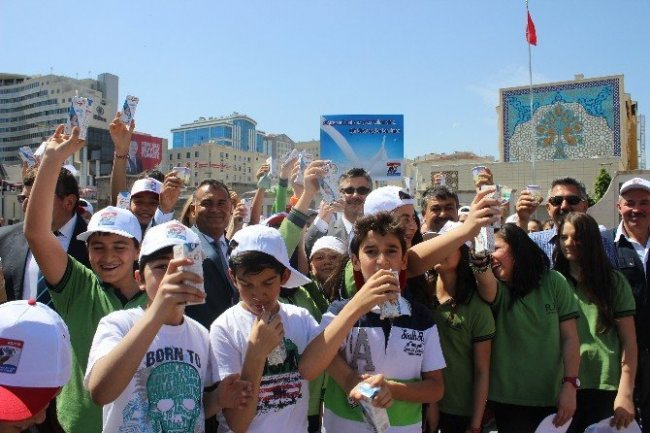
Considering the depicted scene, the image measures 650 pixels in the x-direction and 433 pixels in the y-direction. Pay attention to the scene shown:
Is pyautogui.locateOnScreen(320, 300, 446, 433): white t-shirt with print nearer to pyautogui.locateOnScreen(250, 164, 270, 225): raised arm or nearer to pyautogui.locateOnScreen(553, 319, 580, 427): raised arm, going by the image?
pyautogui.locateOnScreen(553, 319, 580, 427): raised arm

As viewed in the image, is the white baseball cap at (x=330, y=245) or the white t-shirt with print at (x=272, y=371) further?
the white baseball cap at (x=330, y=245)

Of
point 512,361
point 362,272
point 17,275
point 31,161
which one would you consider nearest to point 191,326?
point 362,272

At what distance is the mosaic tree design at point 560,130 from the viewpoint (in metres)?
35.5

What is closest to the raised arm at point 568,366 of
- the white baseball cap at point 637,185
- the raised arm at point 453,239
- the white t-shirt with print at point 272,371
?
the raised arm at point 453,239

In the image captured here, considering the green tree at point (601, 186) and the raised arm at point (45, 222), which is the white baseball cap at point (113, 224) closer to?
the raised arm at point (45, 222)

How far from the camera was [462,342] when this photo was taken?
9.74 feet

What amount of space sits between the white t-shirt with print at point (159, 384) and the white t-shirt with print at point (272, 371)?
117 millimetres

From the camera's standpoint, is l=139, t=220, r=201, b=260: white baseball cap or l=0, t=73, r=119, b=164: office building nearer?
l=139, t=220, r=201, b=260: white baseball cap

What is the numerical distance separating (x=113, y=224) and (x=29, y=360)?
1.25 meters

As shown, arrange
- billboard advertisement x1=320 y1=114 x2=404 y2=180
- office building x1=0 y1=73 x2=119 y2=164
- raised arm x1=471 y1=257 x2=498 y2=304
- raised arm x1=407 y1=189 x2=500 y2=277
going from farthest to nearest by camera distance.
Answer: office building x1=0 y1=73 x2=119 y2=164, billboard advertisement x1=320 y1=114 x2=404 y2=180, raised arm x1=471 y1=257 x2=498 y2=304, raised arm x1=407 y1=189 x2=500 y2=277

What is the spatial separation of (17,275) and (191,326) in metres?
1.55

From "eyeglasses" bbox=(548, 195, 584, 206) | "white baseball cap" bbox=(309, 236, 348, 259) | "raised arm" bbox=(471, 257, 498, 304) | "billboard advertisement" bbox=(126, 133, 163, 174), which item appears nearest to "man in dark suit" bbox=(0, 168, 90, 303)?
"white baseball cap" bbox=(309, 236, 348, 259)

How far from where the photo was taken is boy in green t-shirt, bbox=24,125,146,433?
8.02 ft

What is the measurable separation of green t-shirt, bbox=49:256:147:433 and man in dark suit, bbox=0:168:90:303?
59 cm
